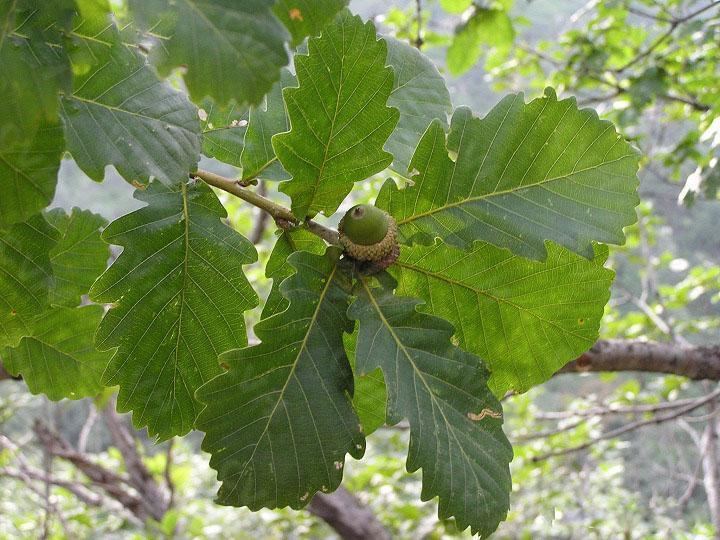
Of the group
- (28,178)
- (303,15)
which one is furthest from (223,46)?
(28,178)

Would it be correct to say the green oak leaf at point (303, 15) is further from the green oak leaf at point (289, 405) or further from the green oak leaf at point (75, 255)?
the green oak leaf at point (75, 255)

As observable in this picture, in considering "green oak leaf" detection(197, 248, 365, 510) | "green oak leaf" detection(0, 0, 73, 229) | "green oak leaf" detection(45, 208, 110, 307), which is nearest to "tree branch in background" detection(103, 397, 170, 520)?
"green oak leaf" detection(45, 208, 110, 307)

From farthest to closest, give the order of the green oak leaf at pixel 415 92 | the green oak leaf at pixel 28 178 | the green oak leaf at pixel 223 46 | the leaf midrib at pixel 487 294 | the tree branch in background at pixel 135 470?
the tree branch in background at pixel 135 470, the green oak leaf at pixel 415 92, the leaf midrib at pixel 487 294, the green oak leaf at pixel 28 178, the green oak leaf at pixel 223 46

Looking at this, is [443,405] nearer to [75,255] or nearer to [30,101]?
[30,101]

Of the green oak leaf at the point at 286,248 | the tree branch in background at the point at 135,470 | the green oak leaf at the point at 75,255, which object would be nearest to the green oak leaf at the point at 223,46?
the green oak leaf at the point at 286,248

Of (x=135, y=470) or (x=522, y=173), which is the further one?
(x=135, y=470)

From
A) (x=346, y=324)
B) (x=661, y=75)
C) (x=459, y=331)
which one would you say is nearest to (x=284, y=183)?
(x=346, y=324)

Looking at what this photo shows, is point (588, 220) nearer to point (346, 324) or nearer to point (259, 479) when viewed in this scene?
point (346, 324)
